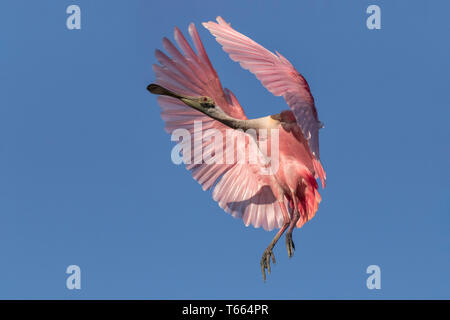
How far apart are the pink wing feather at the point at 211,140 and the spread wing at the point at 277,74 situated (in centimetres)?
61

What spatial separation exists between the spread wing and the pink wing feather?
2.01ft

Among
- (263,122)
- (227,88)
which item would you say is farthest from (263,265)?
(227,88)

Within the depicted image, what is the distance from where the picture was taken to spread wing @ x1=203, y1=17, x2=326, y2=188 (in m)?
6.08

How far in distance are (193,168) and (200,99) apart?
688mm

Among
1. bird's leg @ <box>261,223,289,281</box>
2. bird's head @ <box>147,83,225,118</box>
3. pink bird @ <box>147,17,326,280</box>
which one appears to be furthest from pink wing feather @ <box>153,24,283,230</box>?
bird's leg @ <box>261,223,289,281</box>

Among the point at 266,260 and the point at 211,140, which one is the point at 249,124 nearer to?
the point at 211,140

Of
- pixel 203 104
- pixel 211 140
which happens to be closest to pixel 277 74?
pixel 203 104

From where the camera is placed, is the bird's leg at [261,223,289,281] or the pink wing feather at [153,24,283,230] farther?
the pink wing feather at [153,24,283,230]

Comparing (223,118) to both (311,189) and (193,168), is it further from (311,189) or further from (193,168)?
(311,189)

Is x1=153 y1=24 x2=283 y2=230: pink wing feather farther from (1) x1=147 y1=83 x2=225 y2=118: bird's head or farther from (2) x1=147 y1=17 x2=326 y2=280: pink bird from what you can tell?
(1) x1=147 y1=83 x2=225 y2=118: bird's head

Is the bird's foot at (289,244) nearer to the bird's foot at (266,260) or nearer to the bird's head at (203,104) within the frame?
the bird's foot at (266,260)

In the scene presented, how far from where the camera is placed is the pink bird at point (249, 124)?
618cm

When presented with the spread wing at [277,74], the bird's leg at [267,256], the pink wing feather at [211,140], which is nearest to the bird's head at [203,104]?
the pink wing feather at [211,140]

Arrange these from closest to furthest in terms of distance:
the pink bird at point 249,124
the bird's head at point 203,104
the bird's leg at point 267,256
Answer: the pink bird at point 249,124 → the bird's leg at point 267,256 → the bird's head at point 203,104
